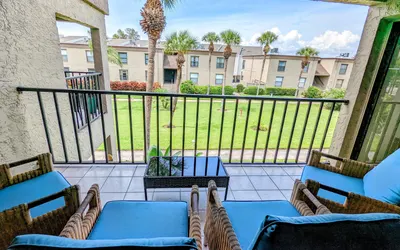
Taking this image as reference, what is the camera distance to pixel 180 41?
383 inches

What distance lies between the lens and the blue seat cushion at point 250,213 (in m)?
1.06

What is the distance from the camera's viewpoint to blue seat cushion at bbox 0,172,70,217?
1.14 metres

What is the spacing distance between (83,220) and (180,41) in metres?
10.0

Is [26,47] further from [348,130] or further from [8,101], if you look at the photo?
[348,130]

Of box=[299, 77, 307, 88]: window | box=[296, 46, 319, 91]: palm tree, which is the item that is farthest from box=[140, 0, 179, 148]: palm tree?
box=[299, 77, 307, 88]: window

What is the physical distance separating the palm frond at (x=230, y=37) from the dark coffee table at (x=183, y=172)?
11726mm

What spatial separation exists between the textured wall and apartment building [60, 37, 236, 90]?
1221 cm

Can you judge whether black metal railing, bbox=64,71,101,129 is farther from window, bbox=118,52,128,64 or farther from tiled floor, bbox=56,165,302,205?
window, bbox=118,52,128,64

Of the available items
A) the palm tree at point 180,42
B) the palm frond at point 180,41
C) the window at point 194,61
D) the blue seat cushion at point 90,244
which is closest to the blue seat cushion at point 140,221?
the blue seat cushion at point 90,244

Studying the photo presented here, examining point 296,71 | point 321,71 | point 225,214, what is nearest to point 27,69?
point 225,214

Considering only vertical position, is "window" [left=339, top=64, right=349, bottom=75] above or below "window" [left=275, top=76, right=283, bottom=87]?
above

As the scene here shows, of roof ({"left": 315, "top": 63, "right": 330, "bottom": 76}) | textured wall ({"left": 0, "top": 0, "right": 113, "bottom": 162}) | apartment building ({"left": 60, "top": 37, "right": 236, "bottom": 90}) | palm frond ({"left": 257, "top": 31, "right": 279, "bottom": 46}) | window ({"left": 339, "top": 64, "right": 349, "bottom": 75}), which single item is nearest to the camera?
textured wall ({"left": 0, "top": 0, "right": 113, "bottom": 162})

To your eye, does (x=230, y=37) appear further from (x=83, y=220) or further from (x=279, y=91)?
(x=83, y=220)

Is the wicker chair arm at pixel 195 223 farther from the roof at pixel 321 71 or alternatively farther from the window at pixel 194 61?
the roof at pixel 321 71
